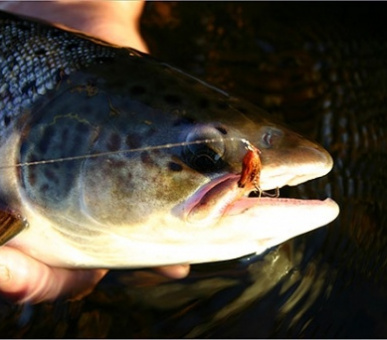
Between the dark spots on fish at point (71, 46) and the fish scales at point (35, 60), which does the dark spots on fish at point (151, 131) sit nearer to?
the fish scales at point (35, 60)

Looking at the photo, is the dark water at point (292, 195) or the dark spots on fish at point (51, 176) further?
the dark water at point (292, 195)

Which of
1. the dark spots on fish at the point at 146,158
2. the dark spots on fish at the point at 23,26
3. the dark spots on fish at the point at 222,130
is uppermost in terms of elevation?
the dark spots on fish at the point at 23,26

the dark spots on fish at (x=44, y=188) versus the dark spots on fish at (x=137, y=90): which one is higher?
the dark spots on fish at (x=137, y=90)

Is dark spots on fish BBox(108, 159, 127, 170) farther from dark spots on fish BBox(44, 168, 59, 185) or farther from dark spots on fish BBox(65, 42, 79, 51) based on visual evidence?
dark spots on fish BBox(65, 42, 79, 51)

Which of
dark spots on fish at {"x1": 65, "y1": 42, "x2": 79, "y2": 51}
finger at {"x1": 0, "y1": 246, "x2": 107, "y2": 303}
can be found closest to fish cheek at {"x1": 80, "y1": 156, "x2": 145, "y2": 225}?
finger at {"x1": 0, "y1": 246, "x2": 107, "y2": 303}

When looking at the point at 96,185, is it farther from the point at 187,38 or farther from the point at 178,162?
the point at 187,38

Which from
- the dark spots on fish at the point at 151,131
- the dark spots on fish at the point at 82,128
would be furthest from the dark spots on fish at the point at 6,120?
the dark spots on fish at the point at 151,131

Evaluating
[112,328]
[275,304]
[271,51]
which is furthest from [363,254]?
[271,51]
